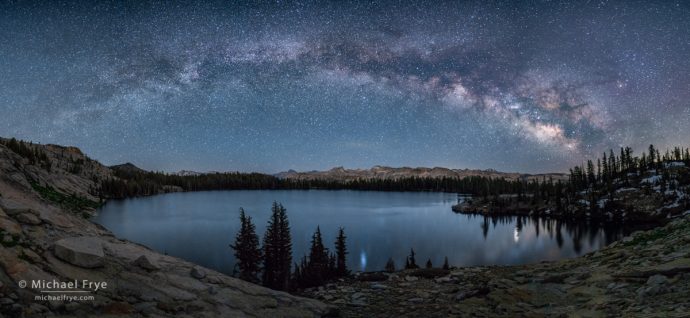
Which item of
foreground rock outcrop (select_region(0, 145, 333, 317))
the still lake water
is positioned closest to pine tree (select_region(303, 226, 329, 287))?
foreground rock outcrop (select_region(0, 145, 333, 317))

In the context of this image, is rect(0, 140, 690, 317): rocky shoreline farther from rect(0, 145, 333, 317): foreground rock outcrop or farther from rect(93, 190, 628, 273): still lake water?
rect(93, 190, 628, 273): still lake water

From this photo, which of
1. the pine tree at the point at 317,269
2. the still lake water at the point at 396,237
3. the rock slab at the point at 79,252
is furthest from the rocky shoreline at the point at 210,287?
the still lake water at the point at 396,237

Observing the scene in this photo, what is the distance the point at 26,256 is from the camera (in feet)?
32.4

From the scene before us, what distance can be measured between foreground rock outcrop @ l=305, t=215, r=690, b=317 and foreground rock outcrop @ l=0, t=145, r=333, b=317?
5.79 meters

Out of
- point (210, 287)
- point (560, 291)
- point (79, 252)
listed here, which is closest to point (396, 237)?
point (560, 291)

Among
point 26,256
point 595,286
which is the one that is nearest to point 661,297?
point 595,286

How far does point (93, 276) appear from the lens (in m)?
10.8

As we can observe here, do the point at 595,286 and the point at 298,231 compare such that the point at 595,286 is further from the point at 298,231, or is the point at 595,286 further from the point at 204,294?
the point at 298,231

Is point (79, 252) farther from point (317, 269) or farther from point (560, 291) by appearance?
point (317, 269)

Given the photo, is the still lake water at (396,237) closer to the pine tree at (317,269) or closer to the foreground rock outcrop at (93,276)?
the pine tree at (317,269)

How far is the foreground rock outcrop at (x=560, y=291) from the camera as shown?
12320mm

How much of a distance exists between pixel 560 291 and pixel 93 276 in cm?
1982

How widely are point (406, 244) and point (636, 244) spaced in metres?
55.6

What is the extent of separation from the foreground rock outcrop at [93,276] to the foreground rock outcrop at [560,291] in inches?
228
